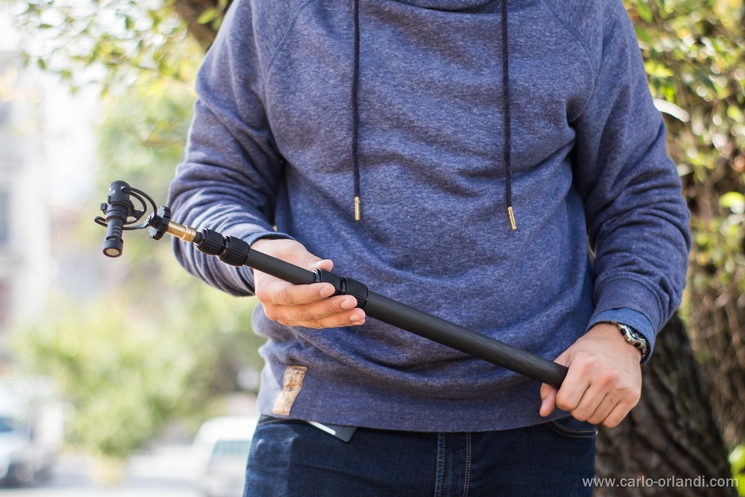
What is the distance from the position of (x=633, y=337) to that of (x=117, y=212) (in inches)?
32.4

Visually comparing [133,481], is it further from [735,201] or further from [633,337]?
[633,337]

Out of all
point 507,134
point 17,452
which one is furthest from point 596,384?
point 17,452

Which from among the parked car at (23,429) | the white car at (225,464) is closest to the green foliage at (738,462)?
the white car at (225,464)

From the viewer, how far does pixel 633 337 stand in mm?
1269

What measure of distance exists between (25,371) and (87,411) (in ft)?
A: 7.07

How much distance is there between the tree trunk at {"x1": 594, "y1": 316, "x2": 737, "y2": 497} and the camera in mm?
2133

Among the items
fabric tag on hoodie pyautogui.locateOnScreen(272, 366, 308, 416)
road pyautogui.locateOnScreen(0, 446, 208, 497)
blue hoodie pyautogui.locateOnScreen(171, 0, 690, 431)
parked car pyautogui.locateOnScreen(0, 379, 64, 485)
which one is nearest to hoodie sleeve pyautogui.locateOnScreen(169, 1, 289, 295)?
blue hoodie pyautogui.locateOnScreen(171, 0, 690, 431)

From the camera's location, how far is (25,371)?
1725 cm

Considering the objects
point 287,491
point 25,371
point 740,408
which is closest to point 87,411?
point 25,371

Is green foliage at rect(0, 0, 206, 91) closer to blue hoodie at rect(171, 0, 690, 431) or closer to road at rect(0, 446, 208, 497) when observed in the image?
blue hoodie at rect(171, 0, 690, 431)

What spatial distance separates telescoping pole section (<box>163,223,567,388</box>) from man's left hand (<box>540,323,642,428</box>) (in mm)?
23

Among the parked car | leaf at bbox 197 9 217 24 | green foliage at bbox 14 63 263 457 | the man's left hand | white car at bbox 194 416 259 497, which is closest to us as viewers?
the man's left hand

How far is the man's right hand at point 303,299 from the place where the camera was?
104cm

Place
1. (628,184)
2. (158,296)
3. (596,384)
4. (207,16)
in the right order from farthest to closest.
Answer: (158,296), (207,16), (628,184), (596,384)
